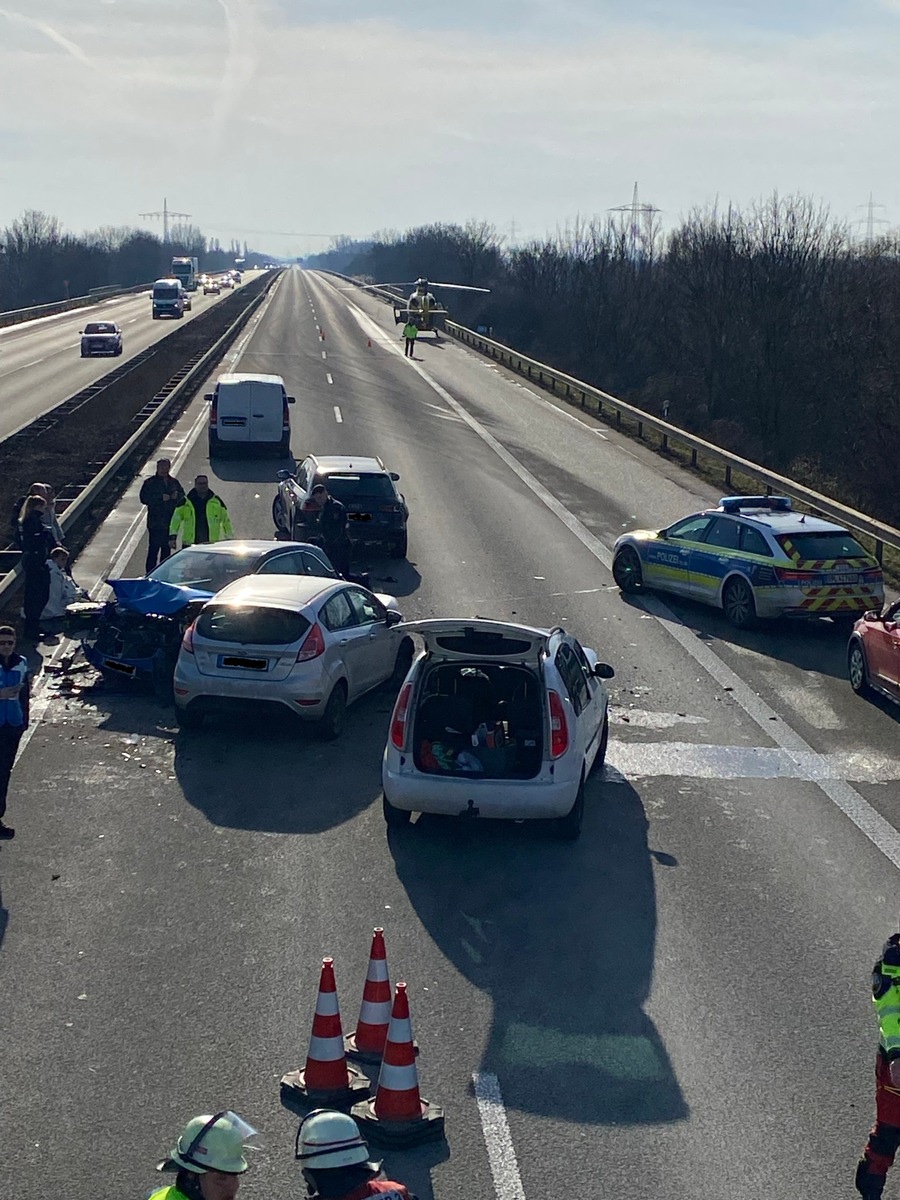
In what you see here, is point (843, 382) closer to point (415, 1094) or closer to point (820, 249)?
point (820, 249)

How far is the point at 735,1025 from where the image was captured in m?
7.65

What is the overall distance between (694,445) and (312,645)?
21694 mm

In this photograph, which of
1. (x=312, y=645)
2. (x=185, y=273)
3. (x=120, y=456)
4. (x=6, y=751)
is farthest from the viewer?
(x=185, y=273)

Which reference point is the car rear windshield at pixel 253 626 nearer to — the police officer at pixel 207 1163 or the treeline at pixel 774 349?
the police officer at pixel 207 1163

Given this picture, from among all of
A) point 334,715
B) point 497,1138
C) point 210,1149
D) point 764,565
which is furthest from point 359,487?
point 210,1149

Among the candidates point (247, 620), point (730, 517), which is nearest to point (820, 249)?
point (730, 517)

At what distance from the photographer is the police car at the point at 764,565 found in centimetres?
1761

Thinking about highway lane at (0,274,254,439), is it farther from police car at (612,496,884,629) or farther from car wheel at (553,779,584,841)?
car wheel at (553,779,584,841)

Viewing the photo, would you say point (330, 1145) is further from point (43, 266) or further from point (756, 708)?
point (43, 266)

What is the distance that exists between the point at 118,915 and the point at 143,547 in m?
13.7

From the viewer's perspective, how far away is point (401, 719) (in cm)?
1060

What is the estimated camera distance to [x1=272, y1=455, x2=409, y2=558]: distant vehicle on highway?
21.9 m

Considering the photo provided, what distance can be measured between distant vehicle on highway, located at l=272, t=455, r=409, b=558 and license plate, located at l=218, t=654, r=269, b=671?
840 cm

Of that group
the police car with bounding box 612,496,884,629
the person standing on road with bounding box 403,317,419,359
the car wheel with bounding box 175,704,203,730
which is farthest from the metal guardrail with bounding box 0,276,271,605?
the police car with bounding box 612,496,884,629
